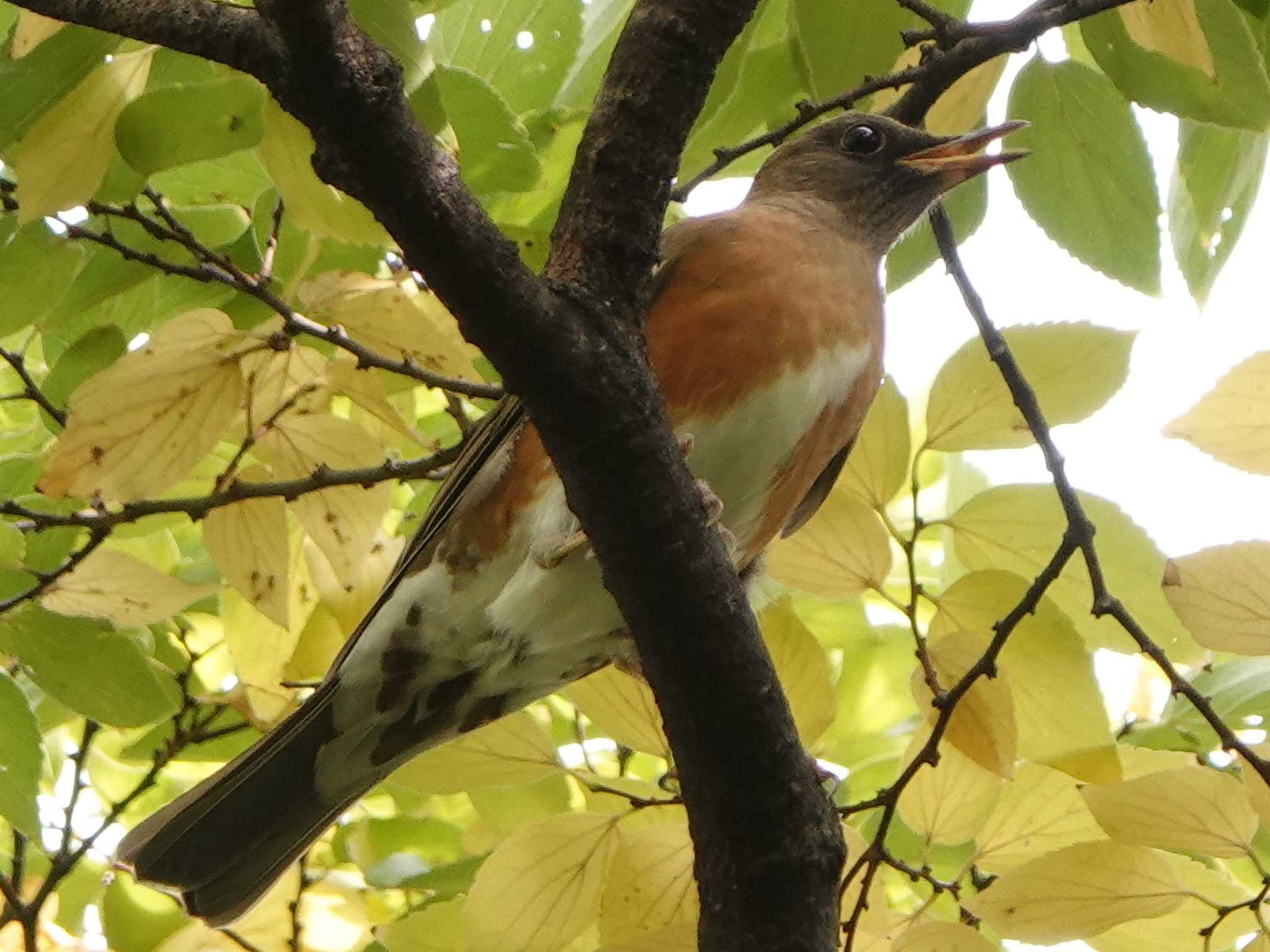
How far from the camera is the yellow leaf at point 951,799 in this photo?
2268 mm

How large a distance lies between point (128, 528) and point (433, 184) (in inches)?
48.9

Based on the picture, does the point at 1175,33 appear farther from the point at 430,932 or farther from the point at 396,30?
the point at 430,932

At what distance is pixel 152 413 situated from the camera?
7.09ft

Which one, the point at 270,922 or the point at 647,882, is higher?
the point at 270,922

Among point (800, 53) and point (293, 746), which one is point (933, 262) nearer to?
point (800, 53)

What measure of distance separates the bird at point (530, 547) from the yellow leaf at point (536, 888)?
499 millimetres

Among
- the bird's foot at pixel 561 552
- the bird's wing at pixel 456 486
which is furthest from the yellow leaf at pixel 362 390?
the bird's foot at pixel 561 552

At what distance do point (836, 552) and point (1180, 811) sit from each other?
0.65 m

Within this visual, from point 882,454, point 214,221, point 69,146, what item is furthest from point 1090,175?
point 69,146

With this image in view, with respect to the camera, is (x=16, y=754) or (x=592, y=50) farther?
(x=592, y=50)

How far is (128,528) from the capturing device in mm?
Result: 2561

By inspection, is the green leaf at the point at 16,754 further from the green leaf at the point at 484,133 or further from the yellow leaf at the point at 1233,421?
the yellow leaf at the point at 1233,421

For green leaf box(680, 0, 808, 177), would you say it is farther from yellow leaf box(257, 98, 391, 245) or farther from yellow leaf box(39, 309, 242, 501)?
yellow leaf box(39, 309, 242, 501)

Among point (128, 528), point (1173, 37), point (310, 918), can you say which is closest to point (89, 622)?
point (128, 528)
